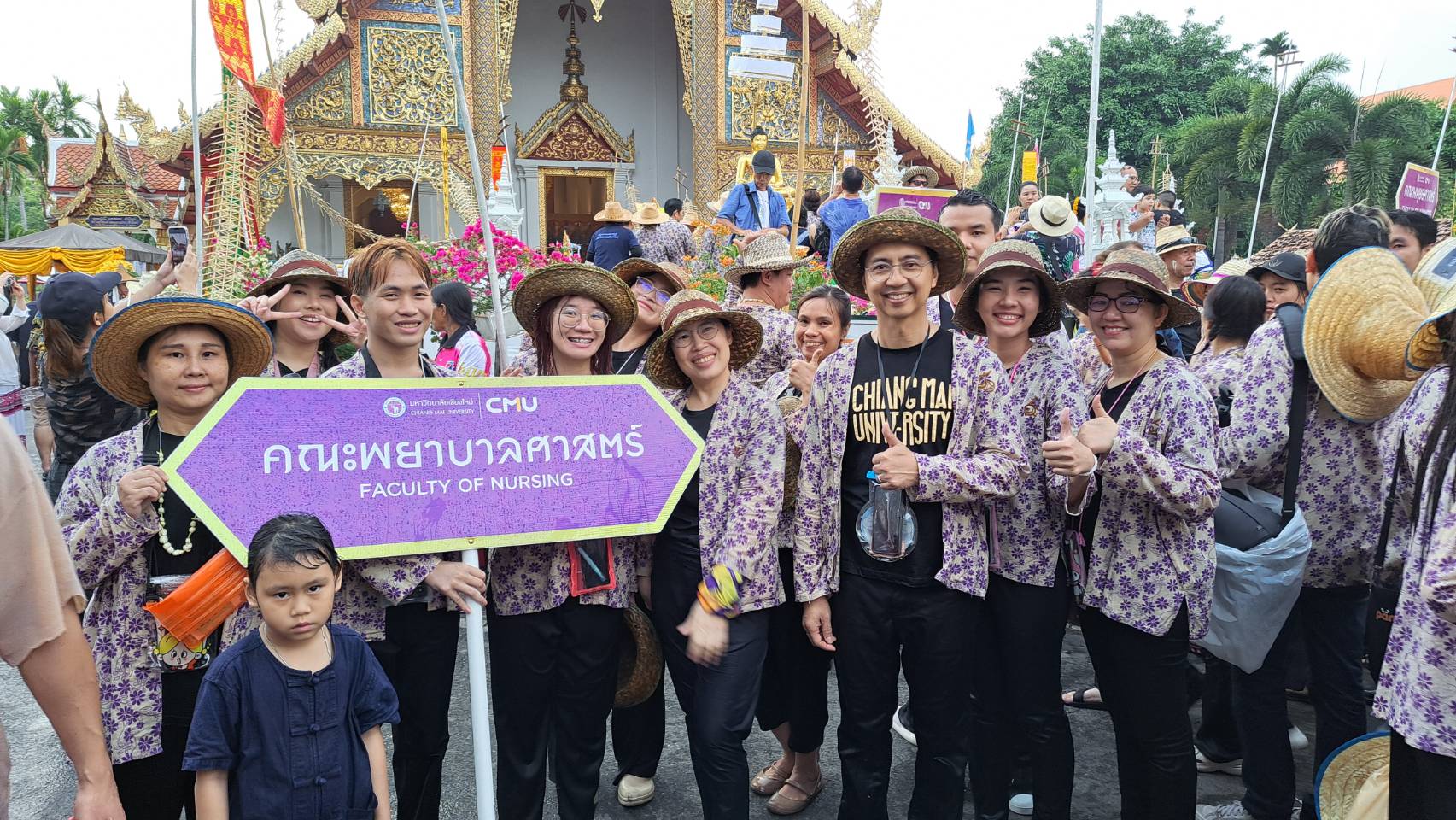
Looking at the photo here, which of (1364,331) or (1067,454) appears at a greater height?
(1364,331)

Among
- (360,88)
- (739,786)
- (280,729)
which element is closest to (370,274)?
(280,729)

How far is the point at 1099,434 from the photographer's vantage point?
2.61 meters

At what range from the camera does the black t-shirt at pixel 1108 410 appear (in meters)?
2.87

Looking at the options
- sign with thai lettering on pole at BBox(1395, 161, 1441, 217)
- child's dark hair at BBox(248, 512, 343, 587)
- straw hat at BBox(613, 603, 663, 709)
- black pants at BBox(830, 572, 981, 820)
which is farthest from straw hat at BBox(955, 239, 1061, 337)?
sign with thai lettering on pole at BBox(1395, 161, 1441, 217)

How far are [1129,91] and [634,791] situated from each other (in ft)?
143

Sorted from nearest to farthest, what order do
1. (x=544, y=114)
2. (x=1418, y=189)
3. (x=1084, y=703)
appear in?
1. (x=1084, y=703)
2. (x=1418, y=189)
3. (x=544, y=114)

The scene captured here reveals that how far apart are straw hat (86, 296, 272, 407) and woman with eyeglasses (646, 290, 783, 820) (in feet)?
4.07

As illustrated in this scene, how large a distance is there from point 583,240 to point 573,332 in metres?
17.2

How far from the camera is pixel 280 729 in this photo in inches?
80.1

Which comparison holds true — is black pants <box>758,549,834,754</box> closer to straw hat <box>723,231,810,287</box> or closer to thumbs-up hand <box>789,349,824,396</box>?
thumbs-up hand <box>789,349,824,396</box>

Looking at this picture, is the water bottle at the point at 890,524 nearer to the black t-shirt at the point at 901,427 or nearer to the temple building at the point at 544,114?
the black t-shirt at the point at 901,427

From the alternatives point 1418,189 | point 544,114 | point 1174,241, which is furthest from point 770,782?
point 544,114

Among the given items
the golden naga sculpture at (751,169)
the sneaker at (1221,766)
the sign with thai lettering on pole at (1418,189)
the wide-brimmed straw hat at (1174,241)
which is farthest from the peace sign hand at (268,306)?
the golden naga sculpture at (751,169)

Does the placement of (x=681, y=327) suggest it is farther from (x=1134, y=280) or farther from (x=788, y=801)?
(x=788, y=801)
